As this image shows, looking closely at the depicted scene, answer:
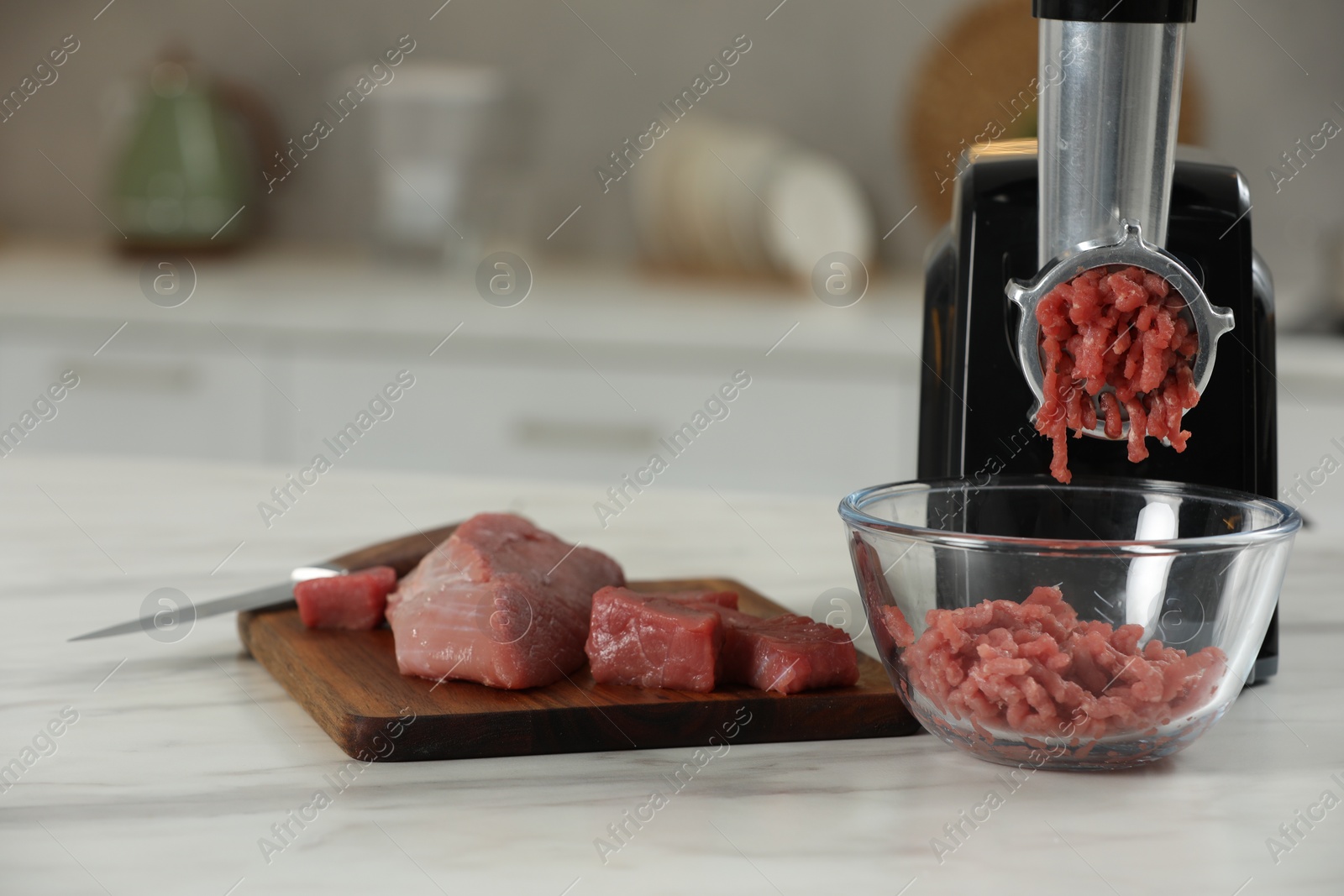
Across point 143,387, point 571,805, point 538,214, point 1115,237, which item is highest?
point 538,214

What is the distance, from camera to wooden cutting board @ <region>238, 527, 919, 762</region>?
2.55 ft

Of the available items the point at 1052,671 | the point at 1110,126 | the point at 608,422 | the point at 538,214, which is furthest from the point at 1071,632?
the point at 538,214

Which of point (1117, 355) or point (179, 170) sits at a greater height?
point (179, 170)

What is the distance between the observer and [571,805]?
709mm

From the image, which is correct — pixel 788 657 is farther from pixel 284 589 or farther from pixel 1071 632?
pixel 284 589

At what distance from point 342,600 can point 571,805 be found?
0.31 meters

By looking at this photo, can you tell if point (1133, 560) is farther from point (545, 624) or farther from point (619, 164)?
point (619, 164)

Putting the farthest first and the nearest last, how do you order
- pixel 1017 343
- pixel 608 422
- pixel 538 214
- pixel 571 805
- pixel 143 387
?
pixel 538 214, pixel 143 387, pixel 608 422, pixel 1017 343, pixel 571 805

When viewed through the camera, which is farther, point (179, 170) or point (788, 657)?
point (179, 170)

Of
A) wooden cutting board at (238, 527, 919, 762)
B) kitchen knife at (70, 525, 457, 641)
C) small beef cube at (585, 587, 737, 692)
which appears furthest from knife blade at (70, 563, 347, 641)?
small beef cube at (585, 587, 737, 692)

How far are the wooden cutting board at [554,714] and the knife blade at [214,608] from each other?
0.35 feet

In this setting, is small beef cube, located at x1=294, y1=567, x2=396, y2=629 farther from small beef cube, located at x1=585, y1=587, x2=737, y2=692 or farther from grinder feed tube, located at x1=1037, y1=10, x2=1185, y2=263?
grinder feed tube, located at x1=1037, y1=10, x2=1185, y2=263

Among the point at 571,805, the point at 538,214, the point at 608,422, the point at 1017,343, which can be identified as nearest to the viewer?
the point at 571,805

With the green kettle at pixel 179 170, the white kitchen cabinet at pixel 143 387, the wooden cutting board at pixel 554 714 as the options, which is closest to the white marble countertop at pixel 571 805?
the wooden cutting board at pixel 554 714
